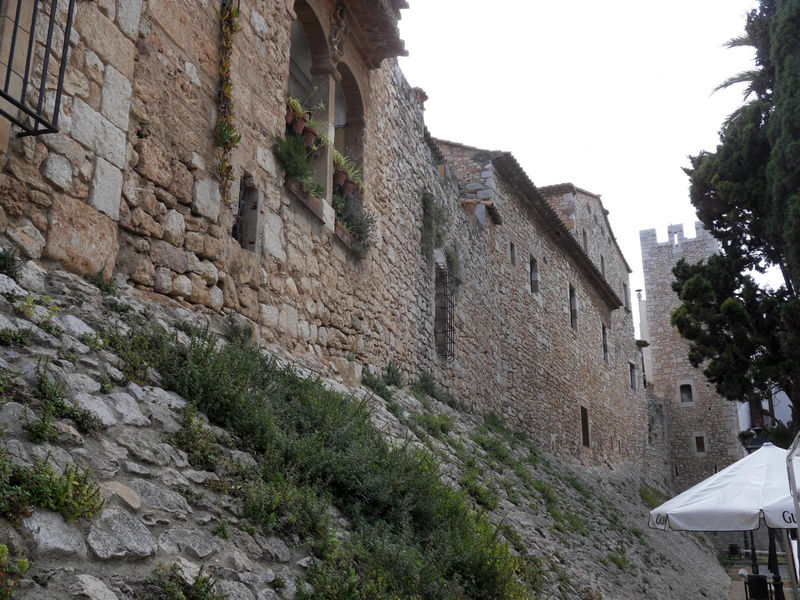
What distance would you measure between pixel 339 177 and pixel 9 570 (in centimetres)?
625

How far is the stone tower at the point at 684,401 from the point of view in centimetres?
3247

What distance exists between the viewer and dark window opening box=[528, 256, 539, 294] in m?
16.6

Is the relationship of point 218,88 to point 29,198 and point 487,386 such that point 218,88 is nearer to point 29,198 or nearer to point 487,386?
point 29,198

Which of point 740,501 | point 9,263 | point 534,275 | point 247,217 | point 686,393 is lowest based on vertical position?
point 740,501

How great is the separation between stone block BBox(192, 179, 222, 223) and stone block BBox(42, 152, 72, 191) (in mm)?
1242

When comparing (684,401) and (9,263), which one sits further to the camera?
(684,401)

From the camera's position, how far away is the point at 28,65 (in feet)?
12.8

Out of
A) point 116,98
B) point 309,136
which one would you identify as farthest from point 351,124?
point 116,98

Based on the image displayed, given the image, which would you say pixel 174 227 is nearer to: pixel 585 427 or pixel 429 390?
pixel 429 390

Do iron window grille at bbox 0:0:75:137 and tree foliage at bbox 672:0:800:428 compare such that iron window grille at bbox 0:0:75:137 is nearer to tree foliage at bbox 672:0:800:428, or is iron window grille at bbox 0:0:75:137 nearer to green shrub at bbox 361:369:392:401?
green shrub at bbox 361:369:392:401

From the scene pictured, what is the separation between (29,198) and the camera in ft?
13.2

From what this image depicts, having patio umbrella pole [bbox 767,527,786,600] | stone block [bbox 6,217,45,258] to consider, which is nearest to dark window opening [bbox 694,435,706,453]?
patio umbrella pole [bbox 767,527,786,600]

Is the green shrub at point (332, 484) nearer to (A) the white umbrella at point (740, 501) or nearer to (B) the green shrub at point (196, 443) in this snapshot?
(B) the green shrub at point (196, 443)

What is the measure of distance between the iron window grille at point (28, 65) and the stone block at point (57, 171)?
18cm
